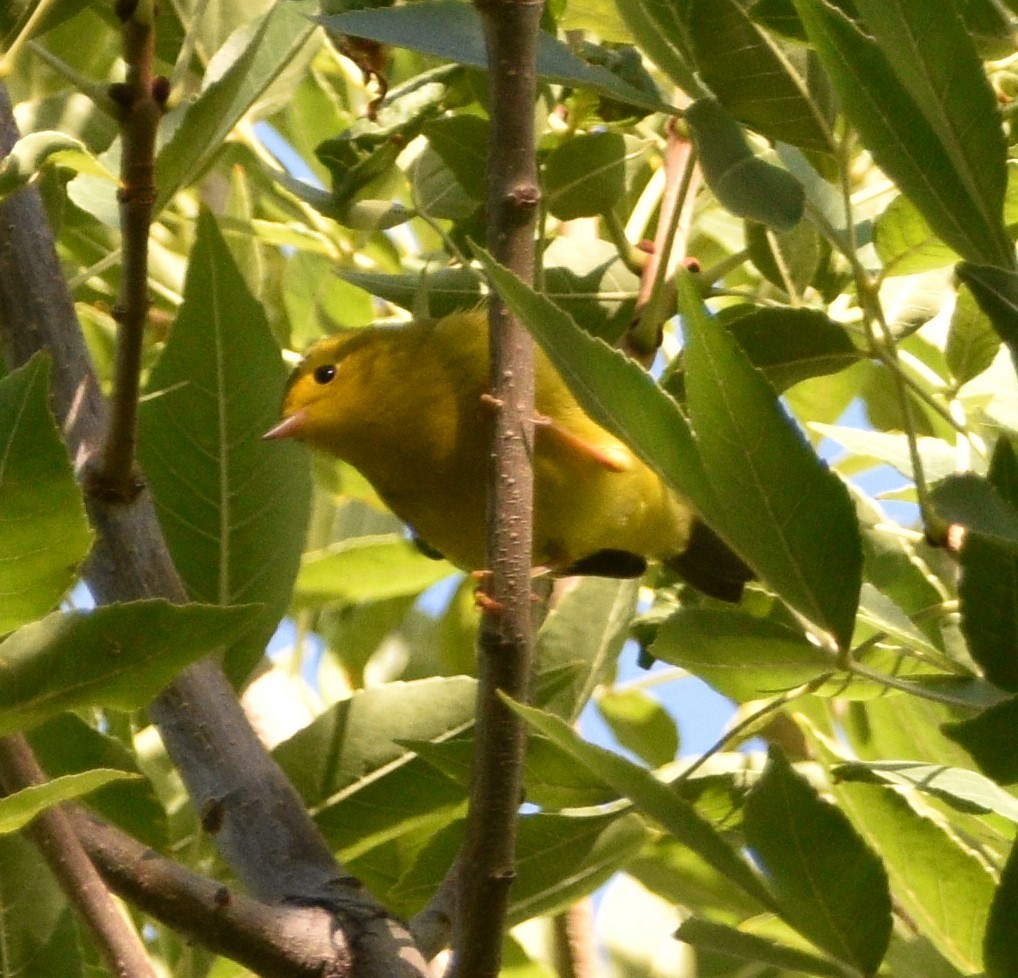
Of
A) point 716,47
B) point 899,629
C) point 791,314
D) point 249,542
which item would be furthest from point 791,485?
point 249,542

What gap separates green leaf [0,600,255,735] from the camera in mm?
1171

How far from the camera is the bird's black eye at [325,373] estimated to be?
2818 millimetres

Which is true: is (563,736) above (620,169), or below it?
below

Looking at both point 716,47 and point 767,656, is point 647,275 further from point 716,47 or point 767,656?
point 767,656

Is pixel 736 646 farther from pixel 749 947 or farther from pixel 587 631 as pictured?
pixel 587 631

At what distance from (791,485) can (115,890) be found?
628 mm

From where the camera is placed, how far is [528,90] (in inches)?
49.1

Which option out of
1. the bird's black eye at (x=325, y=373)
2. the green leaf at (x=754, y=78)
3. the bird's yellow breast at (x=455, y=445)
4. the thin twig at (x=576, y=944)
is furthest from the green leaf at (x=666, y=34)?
the bird's black eye at (x=325, y=373)

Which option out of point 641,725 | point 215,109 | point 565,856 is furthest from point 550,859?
point 641,725

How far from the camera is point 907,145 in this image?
1194 mm

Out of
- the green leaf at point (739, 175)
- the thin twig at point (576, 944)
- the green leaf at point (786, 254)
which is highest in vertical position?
the green leaf at point (739, 175)

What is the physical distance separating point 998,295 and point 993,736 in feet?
1.03

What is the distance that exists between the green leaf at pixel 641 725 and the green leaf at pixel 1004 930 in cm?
139

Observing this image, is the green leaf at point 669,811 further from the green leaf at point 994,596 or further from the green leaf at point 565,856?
the green leaf at point 565,856
